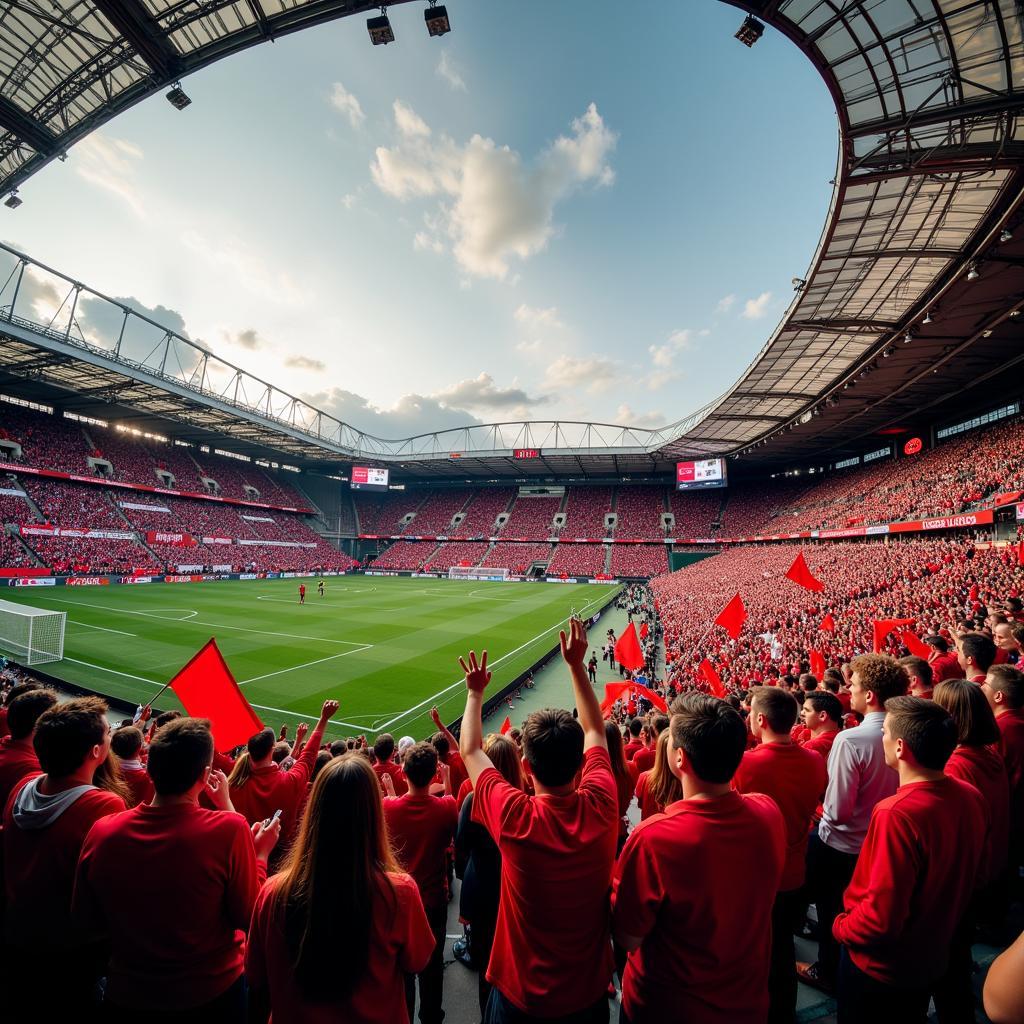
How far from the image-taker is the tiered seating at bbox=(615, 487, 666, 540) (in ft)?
203

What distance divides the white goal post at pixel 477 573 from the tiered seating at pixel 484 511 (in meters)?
8.69

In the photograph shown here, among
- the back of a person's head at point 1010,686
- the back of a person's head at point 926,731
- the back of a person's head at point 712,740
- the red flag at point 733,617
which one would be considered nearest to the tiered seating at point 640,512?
the red flag at point 733,617

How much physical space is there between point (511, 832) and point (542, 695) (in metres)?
15.5

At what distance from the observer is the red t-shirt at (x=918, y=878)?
7.33ft

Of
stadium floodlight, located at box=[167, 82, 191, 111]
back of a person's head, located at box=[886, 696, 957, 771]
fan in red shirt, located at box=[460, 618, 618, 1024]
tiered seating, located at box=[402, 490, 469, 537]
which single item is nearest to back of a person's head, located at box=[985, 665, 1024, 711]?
back of a person's head, located at box=[886, 696, 957, 771]

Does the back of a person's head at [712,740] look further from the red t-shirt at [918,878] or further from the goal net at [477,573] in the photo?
the goal net at [477,573]

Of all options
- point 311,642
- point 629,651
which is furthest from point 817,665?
point 311,642

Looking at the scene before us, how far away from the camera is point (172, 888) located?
2.01 meters

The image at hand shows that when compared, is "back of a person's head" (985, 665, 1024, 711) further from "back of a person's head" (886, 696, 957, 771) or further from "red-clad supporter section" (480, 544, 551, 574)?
"red-clad supporter section" (480, 544, 551, 574)

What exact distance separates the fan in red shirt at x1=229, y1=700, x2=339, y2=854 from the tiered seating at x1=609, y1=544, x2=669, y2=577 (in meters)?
53.9

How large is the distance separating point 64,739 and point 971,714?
5.22 metres

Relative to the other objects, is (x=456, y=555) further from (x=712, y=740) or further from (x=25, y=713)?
(x=712, y=740)

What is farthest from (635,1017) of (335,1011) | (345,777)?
(345,777)

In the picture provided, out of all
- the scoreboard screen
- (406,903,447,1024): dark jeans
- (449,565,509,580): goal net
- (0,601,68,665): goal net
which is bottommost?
(406,903,447,1024): dark jeans
